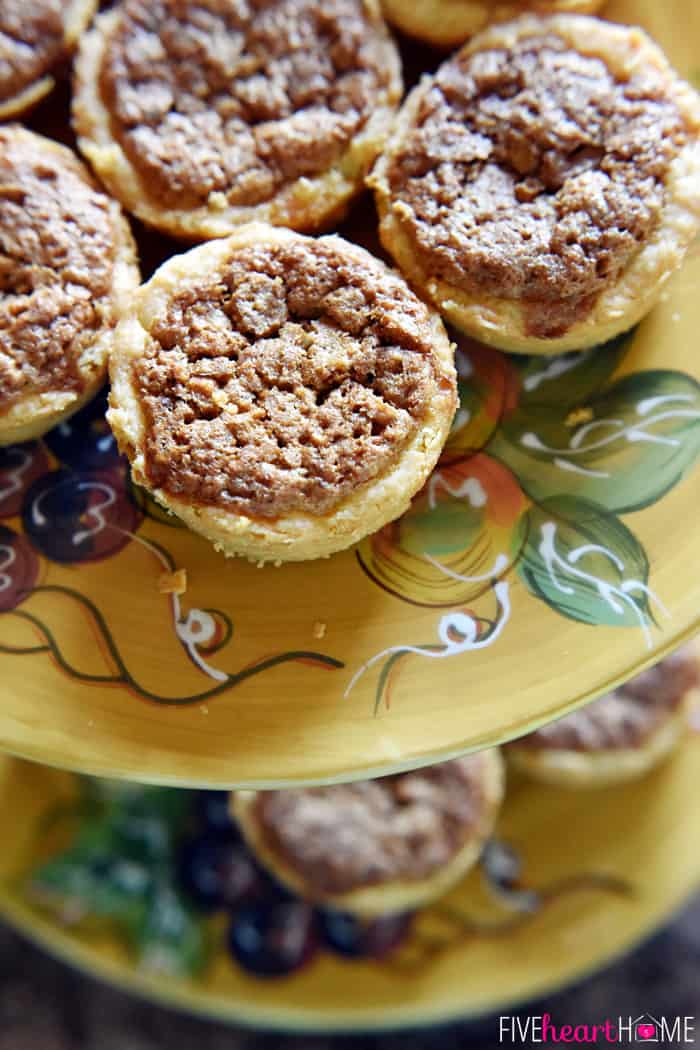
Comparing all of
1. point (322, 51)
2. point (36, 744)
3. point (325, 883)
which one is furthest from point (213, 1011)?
point (322, 51)

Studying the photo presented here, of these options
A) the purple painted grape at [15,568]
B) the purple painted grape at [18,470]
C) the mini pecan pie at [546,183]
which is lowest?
the purple painted grape at [15,568]

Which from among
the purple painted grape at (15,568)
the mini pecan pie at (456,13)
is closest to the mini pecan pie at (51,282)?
the purple painted grape at (15,568)

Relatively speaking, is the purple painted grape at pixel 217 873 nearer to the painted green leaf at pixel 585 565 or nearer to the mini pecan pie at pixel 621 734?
the mini pecan pie at pixel 621 734

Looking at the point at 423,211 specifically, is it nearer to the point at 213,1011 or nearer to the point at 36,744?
the point at 36,744

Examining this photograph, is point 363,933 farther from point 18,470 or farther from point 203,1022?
point 18,470

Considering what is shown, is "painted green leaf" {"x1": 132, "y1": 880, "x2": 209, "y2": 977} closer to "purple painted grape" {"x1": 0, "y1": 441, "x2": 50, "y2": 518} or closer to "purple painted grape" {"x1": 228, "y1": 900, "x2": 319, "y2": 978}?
"purple painted grape" {"x1": 228, "y1": 900, "x2": 319, "y2": 978}

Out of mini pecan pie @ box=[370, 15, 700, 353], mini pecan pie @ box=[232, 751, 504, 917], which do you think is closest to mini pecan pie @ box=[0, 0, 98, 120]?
mini pecan pie @ box=[370, 15, 700, 353]
